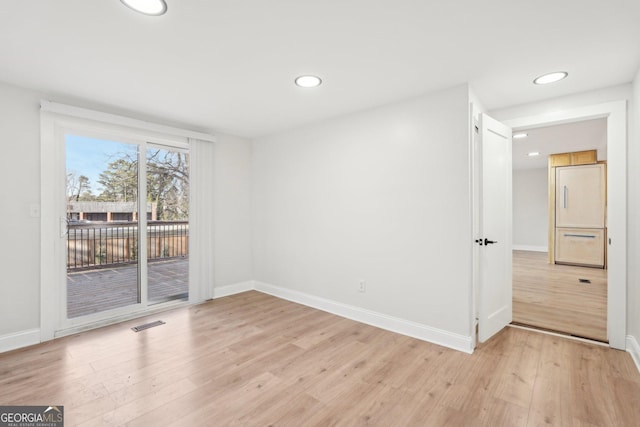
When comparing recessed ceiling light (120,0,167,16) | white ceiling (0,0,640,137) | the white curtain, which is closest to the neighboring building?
the white curtain

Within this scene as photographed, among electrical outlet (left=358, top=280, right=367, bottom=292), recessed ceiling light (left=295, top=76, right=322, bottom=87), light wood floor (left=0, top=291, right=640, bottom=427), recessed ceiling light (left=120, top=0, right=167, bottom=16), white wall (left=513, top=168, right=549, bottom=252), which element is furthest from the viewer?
white wall (left=513, top=168, right=549, bottom=252)

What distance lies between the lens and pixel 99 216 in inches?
131

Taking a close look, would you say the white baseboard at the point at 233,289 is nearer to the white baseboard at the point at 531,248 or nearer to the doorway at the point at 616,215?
the doorway at the point at 616,215

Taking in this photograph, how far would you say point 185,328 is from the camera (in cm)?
317

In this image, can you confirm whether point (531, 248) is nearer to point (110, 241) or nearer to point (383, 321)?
point (383, 321)

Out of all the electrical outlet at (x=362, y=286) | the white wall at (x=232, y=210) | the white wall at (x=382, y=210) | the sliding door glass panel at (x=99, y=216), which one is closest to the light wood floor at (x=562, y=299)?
the white wall at (x=382, y=210)

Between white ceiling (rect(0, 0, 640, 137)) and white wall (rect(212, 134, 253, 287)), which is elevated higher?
white ceiling (rect(0, 0, 640, 137))

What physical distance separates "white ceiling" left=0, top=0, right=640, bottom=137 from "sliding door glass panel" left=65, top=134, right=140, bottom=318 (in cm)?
61

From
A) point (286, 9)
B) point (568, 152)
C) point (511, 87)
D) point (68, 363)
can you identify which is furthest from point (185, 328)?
point (568, 152)

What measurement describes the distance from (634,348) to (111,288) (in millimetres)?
5752

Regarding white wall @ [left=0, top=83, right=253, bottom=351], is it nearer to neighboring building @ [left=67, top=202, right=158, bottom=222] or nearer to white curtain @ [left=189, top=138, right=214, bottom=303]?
neighboring building @ [left=67, top=202, right=158, bottom=222]

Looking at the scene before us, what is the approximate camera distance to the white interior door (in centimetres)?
279

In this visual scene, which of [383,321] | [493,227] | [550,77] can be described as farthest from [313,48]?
[383,321]

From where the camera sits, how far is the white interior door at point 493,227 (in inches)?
110
